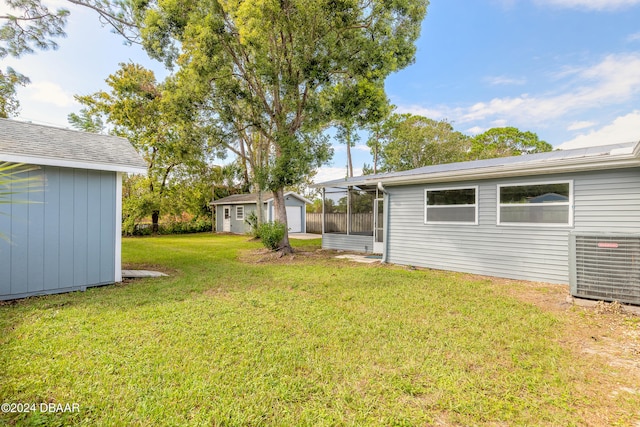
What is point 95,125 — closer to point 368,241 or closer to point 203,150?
point 203,150

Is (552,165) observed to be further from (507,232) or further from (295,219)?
(295,219)

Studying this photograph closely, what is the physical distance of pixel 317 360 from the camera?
9.54 feet

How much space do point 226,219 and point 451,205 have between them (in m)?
18.1

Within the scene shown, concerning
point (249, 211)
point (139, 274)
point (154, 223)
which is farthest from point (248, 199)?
point (139, 274)

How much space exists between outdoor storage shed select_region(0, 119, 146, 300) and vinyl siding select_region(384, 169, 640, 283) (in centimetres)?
683

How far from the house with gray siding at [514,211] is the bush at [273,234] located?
138 inches

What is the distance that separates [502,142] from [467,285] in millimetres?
24756

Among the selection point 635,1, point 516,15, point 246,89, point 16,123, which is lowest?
point 16,123

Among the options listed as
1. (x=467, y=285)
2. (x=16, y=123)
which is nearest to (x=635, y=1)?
(x=467, y=285)

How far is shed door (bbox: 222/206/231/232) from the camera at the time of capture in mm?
21961

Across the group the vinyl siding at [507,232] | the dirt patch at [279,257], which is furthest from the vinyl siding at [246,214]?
the vinyl siding at [507,232]

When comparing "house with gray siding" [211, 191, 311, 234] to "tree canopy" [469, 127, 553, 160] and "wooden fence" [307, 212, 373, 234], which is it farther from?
"tree canopy" [469, 127, 553, 160]

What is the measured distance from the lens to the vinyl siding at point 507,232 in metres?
5.38

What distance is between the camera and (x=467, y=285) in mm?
5973
